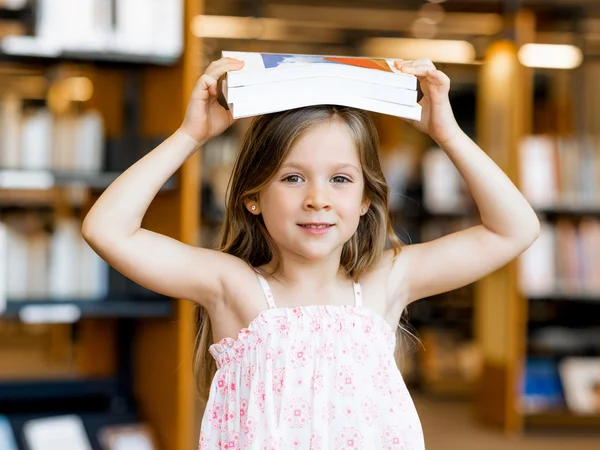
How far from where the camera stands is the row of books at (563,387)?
5461 millimetres

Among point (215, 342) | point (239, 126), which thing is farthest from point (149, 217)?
point (239, 126)

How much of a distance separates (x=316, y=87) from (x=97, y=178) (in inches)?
84.3

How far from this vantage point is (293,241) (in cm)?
148

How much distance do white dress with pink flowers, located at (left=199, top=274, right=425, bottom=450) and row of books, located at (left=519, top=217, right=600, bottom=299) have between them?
4.03m

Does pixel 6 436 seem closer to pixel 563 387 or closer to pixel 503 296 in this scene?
pixel 503 296

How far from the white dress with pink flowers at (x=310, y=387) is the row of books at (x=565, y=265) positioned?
13.2ft

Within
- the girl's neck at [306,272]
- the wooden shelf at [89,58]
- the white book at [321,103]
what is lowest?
the girl's neck at [306,272]

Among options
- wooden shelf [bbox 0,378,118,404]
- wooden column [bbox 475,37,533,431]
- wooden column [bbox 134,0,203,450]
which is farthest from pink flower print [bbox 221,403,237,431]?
wooden column [bbox 475,37,533,431]

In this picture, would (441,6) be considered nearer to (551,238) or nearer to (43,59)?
(551,238)

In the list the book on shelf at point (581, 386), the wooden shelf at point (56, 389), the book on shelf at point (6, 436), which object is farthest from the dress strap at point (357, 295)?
the book on shelf at point (581, 386)

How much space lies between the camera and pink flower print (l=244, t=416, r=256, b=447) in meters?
1.44

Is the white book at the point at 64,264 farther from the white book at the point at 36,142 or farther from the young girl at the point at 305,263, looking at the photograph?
the young girl at the point at 305,263

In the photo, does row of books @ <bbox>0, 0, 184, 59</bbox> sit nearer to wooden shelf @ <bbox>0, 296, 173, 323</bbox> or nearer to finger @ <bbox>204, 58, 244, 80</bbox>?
wooden shelf @ <bbox>0, 296, 173, 323</bbox>

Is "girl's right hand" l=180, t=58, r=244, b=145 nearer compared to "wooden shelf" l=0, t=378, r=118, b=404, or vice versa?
"girl's right hand" l=180, t=58, r=244, b=145
